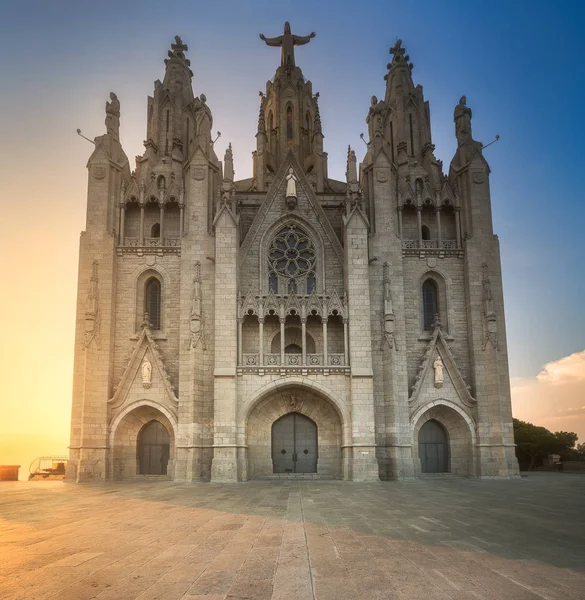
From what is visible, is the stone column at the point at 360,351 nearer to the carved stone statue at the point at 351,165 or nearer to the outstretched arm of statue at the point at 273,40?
the carved stone statue at the point at 351,165

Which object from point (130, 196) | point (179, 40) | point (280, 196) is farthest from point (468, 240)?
point (179, 40)

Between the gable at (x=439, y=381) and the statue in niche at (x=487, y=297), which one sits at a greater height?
the statue in niche at (x=487, y=297)

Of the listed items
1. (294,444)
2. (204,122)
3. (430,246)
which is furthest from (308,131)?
(294,444)

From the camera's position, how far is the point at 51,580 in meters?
7.74

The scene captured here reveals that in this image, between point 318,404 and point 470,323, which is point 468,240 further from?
point 318,404

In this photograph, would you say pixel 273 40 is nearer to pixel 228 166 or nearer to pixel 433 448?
pixel 228 166

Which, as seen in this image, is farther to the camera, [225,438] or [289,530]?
[225,438]

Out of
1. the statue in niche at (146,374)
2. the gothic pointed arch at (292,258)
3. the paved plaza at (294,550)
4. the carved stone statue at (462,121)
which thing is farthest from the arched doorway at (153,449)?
the carved stone statue at (462,121)

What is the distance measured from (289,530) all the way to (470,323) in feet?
79.7

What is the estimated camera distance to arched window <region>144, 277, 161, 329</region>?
113 ft

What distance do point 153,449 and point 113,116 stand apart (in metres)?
20.1

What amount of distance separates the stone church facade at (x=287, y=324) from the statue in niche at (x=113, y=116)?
79mm

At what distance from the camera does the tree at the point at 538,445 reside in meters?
50.2

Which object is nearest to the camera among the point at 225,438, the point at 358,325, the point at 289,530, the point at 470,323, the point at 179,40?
the point at 289,530
